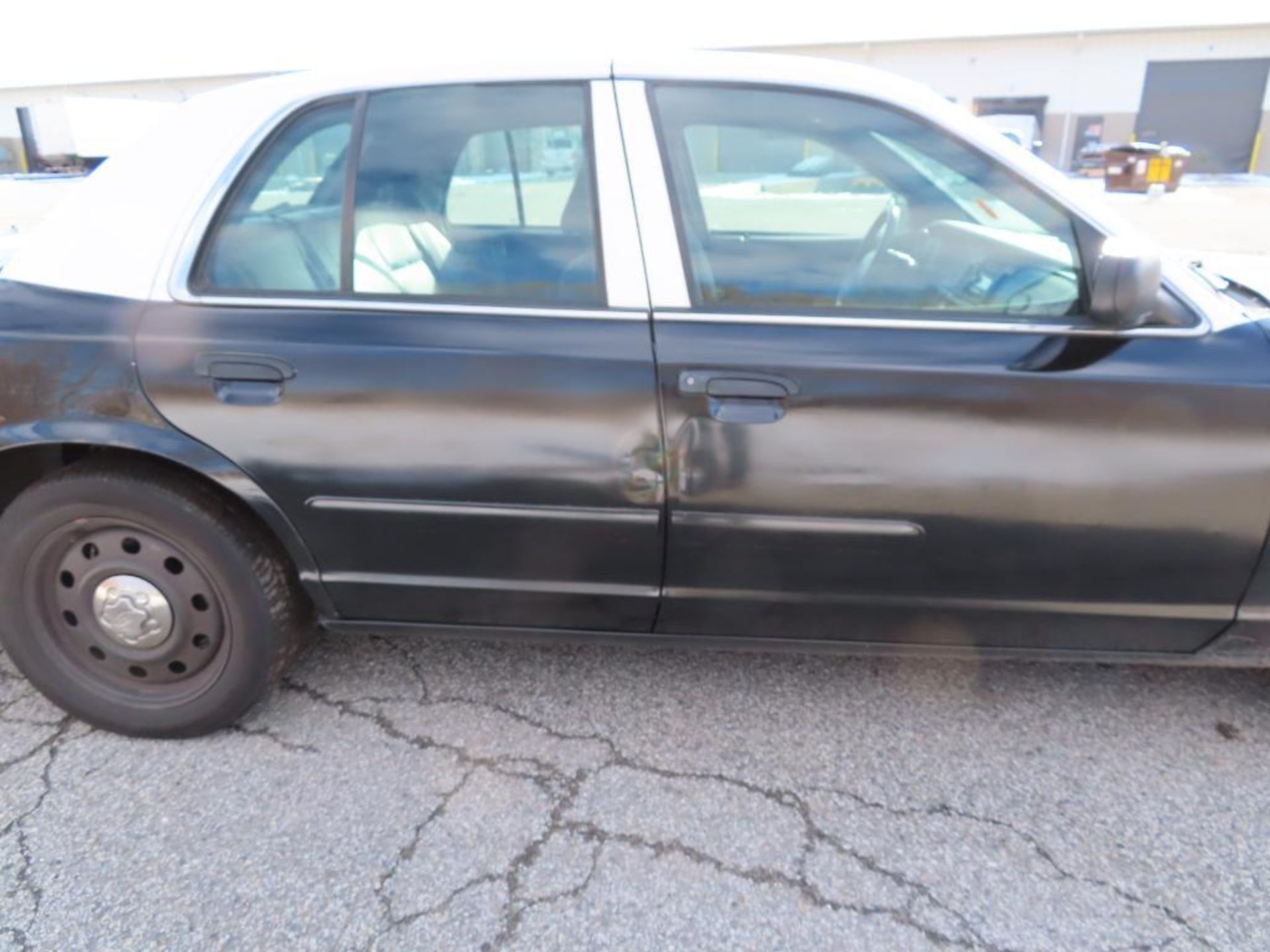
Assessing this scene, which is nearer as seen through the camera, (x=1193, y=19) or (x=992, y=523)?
(x=992, y=523)

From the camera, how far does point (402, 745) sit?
236cm

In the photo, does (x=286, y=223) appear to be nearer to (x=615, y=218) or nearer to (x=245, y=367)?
(x=245, y=367)

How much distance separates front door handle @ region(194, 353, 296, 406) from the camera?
206cm

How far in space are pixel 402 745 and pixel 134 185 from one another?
156 centimetres

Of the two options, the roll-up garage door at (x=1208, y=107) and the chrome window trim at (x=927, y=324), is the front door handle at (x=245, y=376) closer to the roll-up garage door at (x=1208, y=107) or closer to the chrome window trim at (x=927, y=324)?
the chrome window trim at (x=927, y=324)

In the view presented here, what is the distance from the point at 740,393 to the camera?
1.99m

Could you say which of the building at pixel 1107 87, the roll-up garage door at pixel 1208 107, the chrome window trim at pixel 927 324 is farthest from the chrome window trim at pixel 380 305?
the roll-up garage door at pixel 1208 107

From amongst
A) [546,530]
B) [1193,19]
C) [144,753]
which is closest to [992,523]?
[546,530]

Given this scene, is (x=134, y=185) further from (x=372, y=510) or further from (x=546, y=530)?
(x=546, y=530)

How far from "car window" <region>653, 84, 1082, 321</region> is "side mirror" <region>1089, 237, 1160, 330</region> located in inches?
4.8

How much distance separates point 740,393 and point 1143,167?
22.9 metres

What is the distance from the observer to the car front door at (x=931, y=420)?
1962 mm

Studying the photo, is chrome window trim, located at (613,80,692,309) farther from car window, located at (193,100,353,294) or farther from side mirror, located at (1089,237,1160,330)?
side mirror, located at (1089,237,1160,330)

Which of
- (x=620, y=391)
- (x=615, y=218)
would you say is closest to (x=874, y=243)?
(x=615, y=218)
